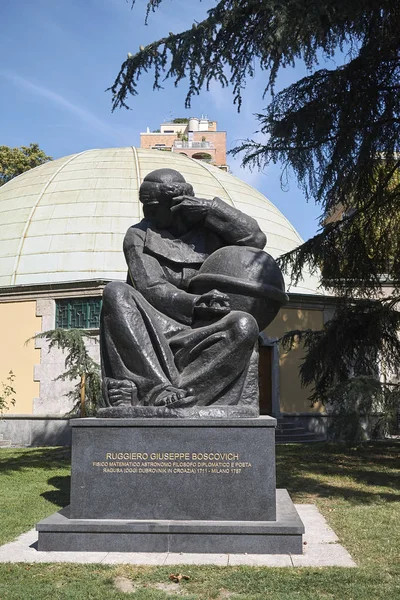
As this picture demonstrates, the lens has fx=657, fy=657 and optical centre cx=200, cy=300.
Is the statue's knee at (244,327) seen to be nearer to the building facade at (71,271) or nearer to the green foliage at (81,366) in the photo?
the green foliage at (81,366)

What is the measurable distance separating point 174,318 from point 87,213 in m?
17.5

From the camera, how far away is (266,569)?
439cm

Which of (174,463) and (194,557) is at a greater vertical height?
(174,463)

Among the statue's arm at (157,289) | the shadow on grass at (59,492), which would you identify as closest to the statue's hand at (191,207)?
the statue's arm at (157,289)

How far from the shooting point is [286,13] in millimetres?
8523

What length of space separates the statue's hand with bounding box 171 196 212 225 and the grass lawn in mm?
3119

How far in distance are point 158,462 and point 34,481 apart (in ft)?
17.0

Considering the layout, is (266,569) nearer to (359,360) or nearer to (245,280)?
(245,280)

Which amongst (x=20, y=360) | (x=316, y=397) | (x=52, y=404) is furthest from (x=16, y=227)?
(x=316, y=397)

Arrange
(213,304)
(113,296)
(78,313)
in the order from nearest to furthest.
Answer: (113,296), (213,304), (78,313)

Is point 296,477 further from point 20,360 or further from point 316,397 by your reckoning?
point 20,360

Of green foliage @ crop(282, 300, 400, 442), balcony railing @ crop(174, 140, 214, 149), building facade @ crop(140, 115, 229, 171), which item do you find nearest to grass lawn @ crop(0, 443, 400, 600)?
green foliage @ crop(282, 300, 400, 442)

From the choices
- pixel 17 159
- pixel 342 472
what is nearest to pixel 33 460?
pixel 342 472

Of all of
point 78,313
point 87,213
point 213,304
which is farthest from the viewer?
point 87,213
